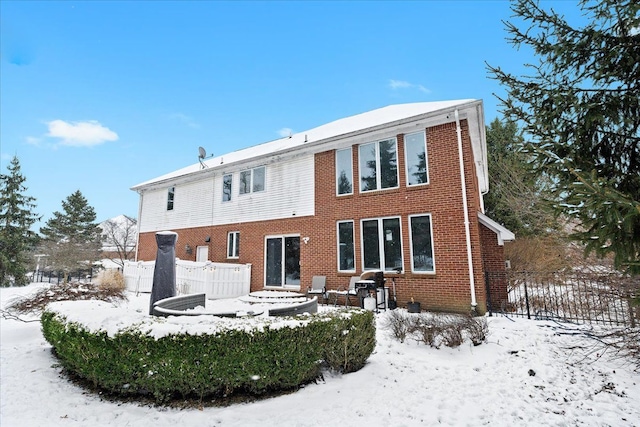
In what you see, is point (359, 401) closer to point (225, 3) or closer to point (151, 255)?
point (225, 3)

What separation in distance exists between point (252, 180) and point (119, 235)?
123 ft

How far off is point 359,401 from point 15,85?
63.9 ft

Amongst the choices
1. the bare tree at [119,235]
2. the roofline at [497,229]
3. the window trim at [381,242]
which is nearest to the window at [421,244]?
the window trim at [381,242]

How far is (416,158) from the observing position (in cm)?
1037

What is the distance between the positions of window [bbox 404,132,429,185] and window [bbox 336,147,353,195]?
209 centimetres

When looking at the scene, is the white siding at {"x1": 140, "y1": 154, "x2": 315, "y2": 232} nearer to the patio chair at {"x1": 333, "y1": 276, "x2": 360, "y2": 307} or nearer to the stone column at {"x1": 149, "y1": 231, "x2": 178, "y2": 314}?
the patio chair at {"x1": 333, "y1": 276, "x2": 360, "y2": 307}

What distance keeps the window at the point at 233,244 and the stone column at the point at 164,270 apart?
696 centimetres

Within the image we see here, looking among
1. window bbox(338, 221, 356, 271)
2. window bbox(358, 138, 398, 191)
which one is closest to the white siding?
window bbox(338, 221, 356, 271)

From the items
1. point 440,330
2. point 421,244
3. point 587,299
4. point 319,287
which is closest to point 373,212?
point 421,244

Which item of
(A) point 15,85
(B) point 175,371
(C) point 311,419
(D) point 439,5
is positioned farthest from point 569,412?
(A) point 15,85

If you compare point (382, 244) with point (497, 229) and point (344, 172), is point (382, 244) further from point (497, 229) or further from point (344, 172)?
point (497, 229)

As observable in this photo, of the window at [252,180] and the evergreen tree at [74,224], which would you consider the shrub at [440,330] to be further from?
the evergreen tree at [74,224]

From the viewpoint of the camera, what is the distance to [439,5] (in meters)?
11.4

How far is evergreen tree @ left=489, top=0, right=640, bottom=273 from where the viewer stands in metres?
3.49
